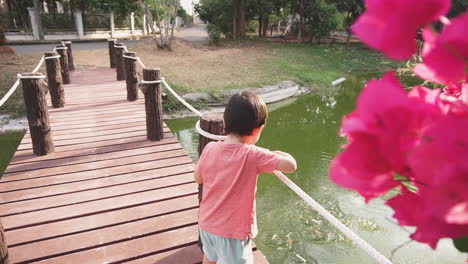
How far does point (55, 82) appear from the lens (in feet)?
17.0

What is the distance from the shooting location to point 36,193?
2.79m

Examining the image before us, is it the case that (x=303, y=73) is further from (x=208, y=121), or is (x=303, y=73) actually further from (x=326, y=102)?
(x=208, y=121)

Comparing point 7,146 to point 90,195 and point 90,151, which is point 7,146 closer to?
point 90,151

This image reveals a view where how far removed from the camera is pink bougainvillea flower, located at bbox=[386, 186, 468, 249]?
1.02 ft

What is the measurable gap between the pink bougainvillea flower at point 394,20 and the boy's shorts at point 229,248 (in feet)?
4.58

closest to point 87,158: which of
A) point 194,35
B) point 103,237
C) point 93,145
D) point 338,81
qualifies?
point 93,145

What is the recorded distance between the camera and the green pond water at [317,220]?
3.60 m

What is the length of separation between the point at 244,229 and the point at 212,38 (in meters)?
14.8

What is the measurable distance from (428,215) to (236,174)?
1.20 m

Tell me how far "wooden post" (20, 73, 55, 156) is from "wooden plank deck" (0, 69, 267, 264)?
0.12 meters

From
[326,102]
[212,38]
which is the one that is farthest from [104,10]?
[326,102]

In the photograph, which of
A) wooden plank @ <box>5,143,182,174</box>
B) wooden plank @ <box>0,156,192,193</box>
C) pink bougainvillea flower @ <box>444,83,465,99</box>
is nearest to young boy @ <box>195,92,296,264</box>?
pink bougainvillea flower @ <box>444,83,465,99</box>


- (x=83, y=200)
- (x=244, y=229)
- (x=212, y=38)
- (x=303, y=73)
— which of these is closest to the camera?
(x=244, y=229)

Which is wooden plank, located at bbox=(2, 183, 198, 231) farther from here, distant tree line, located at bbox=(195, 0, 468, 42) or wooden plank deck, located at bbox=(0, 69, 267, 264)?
distant tree line, located at bbox=(195, 0, 468, 42)
